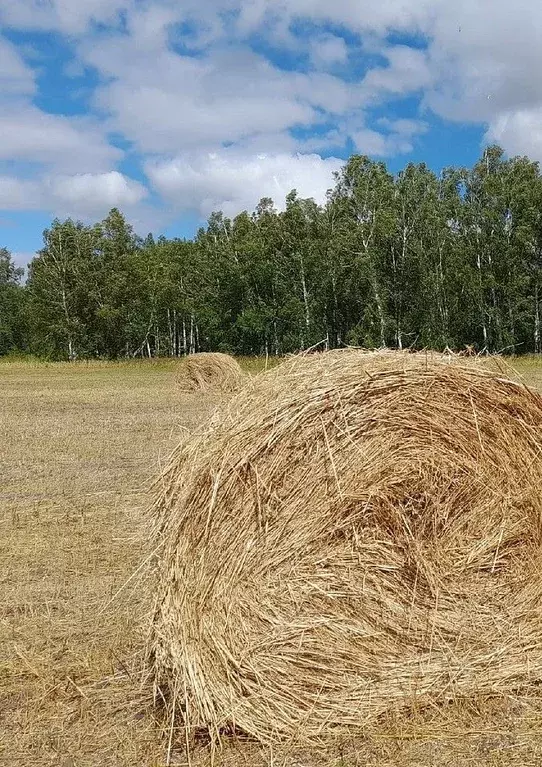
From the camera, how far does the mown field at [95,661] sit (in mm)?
3654

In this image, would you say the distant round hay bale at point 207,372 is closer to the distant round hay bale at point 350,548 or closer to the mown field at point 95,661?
the mown field at point 95,661

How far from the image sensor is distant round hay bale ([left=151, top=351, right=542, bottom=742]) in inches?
156

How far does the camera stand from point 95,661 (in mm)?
4602

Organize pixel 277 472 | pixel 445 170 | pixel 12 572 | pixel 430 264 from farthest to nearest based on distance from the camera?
pixel 445 170, pixel 430 264, pixel 12 572, pixel 277 472

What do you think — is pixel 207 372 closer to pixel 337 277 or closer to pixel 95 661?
pixel 95 661

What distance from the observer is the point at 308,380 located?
4387 mm

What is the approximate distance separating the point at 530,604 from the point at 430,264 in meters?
42.2

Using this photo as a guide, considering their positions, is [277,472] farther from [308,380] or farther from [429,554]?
[429,554]

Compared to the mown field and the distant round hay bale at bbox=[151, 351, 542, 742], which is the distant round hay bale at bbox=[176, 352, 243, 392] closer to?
the mown field

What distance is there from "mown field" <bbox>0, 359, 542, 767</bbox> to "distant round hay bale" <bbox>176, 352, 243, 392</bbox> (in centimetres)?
1154

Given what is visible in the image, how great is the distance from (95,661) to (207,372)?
60.3ft

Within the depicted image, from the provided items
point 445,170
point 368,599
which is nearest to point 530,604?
point 368,599

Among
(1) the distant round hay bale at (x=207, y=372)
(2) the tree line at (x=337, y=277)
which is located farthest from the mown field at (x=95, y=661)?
(2) the tree line at (x=337, y=277)

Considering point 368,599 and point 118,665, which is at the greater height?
point 368,599
